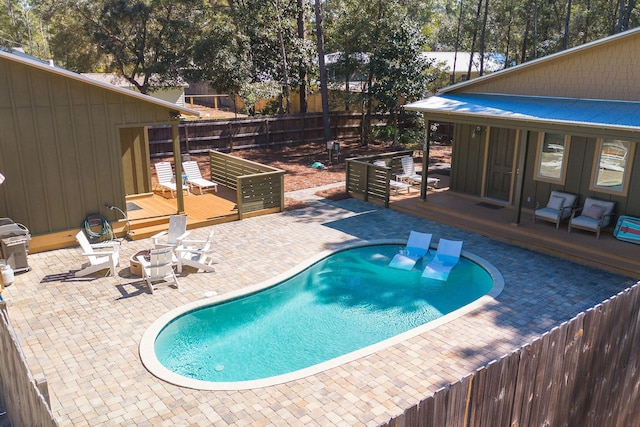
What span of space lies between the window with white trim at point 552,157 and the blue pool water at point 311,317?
356 centimetres

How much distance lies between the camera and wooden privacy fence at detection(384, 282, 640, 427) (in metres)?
3.40

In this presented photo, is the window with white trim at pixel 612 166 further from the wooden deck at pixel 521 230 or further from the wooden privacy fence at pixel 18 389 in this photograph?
the wooden privacy fence at pixel 18 389

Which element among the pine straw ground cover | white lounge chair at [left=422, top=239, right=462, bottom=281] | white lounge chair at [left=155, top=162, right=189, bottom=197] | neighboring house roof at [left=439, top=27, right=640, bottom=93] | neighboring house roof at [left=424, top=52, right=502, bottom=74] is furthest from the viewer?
neighboring house roof at [left=424, top=52, right=502, bottom=74]

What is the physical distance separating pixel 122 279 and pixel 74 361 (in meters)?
2.92

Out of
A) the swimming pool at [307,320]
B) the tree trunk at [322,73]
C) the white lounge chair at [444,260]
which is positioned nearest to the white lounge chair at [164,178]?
the swimming pool at [307,320]

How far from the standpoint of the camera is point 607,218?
11797 mm

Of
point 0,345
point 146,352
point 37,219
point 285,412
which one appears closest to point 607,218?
point 285,412

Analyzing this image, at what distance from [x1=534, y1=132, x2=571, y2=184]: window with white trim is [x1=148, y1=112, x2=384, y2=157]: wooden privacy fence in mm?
13202

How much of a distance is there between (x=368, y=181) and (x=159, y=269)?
7.62 meters

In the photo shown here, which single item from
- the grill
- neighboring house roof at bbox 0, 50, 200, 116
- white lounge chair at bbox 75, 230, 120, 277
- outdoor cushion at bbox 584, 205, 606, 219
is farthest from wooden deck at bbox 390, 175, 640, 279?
the grill

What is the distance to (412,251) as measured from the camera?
12.1 m

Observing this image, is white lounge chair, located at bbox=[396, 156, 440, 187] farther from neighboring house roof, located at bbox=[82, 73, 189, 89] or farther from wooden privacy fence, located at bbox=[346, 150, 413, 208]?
neighboring house roof, located at bbox=[82, 73, 189, 89]

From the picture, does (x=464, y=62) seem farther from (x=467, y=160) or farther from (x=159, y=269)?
(x=159, y=269)

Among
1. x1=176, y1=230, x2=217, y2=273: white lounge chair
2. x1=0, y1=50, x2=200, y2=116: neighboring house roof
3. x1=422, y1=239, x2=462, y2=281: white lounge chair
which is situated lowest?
x1=422, y1=239, x2=462, y2=281: white lounge chair
